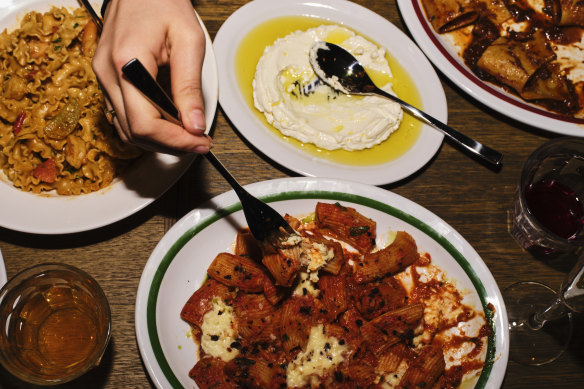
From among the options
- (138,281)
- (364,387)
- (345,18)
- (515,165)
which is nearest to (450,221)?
(515,165)

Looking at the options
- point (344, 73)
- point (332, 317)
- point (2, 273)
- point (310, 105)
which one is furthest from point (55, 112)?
point (332, 317)

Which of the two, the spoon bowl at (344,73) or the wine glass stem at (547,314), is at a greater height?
the spoon bowl at (344,73)

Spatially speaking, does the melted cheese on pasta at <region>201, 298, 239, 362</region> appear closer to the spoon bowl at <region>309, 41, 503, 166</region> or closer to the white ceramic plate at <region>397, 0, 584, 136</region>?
the spoon bowl at <region>309, 41, 503, 166</region>

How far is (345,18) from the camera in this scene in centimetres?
237

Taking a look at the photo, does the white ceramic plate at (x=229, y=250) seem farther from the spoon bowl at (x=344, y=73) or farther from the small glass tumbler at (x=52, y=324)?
the spoon bowl at (x=344, y=73)

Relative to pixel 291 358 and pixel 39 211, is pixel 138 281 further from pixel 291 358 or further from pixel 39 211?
pixel 291 358

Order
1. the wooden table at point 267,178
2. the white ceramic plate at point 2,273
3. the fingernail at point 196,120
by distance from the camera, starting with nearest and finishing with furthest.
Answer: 1. the fingernail at point 196,120
2. the white ceramic plate at point 2,273
3. the wooden table at point 267,178

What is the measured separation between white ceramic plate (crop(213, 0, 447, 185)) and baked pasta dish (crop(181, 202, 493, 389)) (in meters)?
0.22

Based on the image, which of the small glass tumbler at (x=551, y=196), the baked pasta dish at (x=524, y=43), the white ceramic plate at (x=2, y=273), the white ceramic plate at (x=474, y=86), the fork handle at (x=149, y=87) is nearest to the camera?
the fork handle at (x=149, y=87)

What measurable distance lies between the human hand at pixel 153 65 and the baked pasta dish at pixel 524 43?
146 cm

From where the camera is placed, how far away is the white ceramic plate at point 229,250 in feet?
5.42

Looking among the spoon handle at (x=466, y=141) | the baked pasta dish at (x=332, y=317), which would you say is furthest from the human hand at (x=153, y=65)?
the spoon handle at (x=466, y=141)

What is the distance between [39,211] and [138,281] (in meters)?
0.44

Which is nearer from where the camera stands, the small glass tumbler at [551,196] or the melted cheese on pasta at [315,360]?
the melted cheese on pasta at [315,360]
